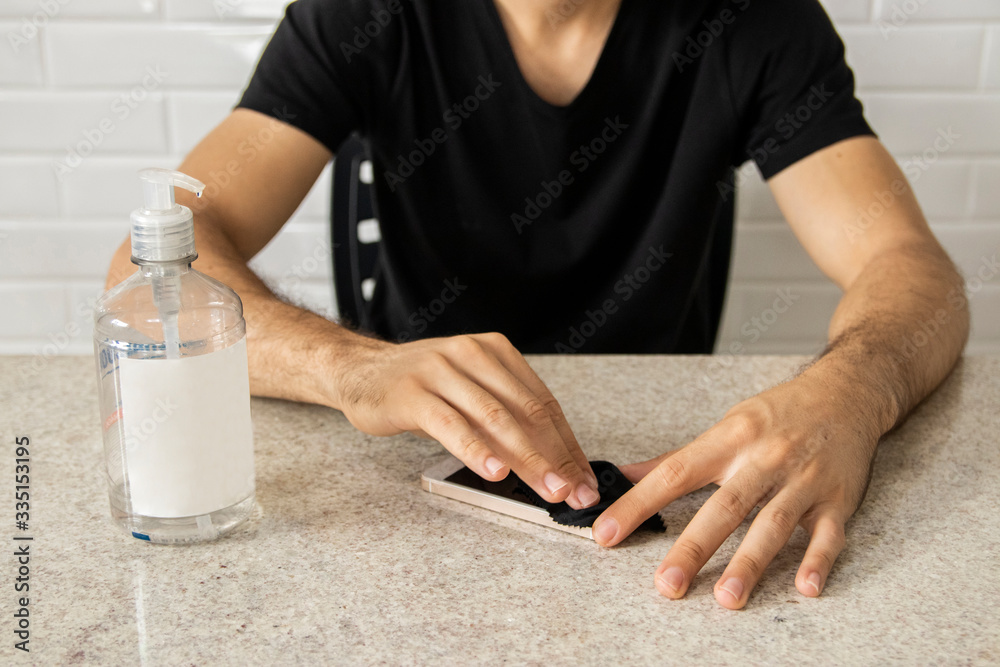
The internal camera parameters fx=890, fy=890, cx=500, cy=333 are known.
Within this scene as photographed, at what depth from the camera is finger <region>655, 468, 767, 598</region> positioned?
0.64m

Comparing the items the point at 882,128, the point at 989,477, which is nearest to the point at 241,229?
the point at 989,477

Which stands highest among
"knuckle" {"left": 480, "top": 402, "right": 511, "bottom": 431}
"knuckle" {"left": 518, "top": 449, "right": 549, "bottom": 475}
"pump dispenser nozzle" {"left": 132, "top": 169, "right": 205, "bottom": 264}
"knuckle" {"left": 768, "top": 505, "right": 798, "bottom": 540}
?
"pump dispenser nozzle" {"left": 132, "top": 169, "right": 205, "bottom": 264}

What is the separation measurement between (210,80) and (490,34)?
2.42 feet

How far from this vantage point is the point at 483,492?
29.5 inches

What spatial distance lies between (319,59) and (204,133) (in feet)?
2.01

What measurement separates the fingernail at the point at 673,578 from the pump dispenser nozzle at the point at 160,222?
1.34 ft
